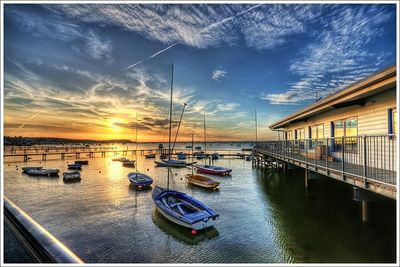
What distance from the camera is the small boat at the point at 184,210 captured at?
35.3 feet

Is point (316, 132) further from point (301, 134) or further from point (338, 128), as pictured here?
point (301, 134)

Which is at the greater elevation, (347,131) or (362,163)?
(347,131)

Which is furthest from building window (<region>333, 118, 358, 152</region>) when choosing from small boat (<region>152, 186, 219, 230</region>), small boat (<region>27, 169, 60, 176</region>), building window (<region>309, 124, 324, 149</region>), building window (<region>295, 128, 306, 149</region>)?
small boat (<region>27, 169, 60, 176</region>)

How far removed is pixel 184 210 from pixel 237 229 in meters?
3.16

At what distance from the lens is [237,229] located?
37.2ft

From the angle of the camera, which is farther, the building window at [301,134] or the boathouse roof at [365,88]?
the building window at [301,134]

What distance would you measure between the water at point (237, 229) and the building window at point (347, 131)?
3364mm

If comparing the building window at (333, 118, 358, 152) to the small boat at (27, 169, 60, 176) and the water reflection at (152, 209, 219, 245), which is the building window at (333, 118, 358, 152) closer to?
the water reflection at (152, 209, 219, 245)

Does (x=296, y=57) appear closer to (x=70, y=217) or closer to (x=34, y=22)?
(x=34, y=22)

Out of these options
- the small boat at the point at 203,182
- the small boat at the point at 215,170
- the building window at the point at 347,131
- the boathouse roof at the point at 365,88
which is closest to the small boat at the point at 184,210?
the small boat at the point at 203,182

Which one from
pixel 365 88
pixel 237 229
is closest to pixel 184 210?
pixel 237 229

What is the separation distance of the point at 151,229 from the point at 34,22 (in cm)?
1208

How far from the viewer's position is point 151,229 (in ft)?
37.6

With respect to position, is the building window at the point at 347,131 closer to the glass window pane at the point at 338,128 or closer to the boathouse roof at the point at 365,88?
the glass window pane at the point at 338,128
